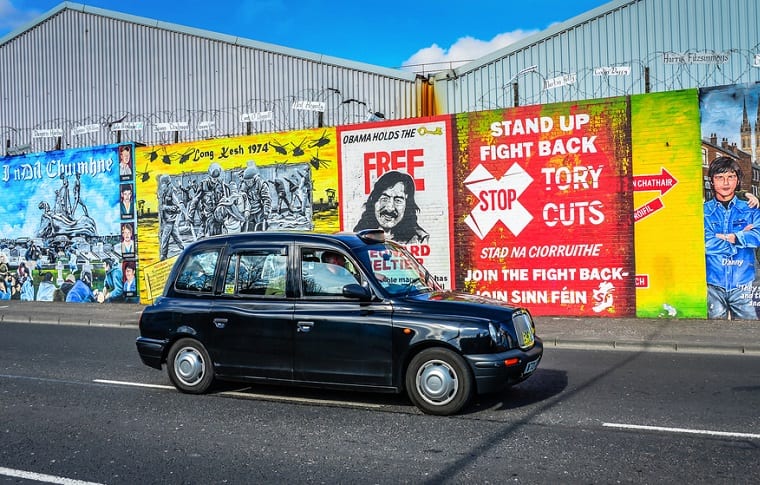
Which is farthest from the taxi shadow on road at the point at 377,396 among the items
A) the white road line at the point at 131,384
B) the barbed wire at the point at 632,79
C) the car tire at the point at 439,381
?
the barbed wire at the point at 632,79

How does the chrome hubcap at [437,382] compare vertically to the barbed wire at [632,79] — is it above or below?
below

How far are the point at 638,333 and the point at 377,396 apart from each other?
6.53 m

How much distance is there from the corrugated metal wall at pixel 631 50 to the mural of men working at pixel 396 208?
3613mm

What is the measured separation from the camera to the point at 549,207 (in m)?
15.0

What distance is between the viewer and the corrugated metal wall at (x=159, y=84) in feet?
68.2

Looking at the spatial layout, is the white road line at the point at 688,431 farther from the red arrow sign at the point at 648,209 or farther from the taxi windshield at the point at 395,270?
the red arrow sign at the point at 648,209

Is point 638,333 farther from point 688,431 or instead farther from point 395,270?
point 395,270

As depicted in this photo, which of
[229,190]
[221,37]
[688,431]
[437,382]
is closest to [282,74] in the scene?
[221,37]

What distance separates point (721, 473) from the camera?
4965 mm

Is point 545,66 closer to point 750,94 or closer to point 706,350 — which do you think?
point 750,94

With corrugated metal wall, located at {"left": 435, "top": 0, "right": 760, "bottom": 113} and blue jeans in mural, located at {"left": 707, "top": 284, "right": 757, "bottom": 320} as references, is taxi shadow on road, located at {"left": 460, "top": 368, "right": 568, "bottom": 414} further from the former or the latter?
corrugated metal wall, located at {"left": 435, "top": 0, "right": 760, "bottom": 113}

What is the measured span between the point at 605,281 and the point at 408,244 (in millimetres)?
4476

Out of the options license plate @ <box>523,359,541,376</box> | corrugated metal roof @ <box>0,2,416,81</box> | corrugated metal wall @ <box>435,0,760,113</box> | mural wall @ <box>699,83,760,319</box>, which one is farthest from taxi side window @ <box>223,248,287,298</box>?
corrugated metal roof @ <box>0,2,416,81</box>

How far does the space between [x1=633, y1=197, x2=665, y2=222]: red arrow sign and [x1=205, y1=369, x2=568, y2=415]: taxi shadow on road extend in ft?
22.6
